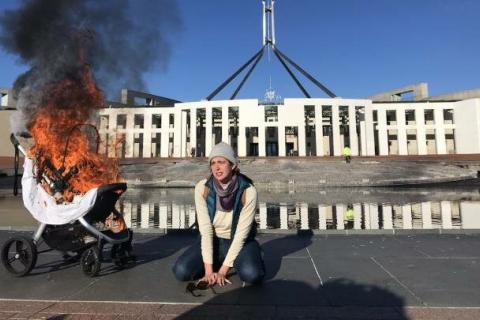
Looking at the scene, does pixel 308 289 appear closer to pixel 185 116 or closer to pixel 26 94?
pixel 26 94

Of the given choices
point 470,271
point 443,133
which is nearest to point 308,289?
point 470,271

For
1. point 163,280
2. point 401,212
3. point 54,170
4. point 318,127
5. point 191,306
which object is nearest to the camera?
point 191,306

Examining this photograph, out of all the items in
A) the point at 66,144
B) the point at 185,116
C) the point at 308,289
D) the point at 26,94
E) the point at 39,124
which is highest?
the point at 185,116

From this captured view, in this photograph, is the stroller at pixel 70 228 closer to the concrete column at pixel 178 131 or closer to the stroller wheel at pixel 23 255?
the stroller wheel at pixel 23 255

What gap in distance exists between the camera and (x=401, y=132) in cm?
5062

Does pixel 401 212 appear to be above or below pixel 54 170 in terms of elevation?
below

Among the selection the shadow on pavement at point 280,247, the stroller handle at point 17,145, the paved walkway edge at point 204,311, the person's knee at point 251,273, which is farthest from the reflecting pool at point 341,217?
the paved walkway edge at point 204,311

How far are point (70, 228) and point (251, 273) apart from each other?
2011 millimetres

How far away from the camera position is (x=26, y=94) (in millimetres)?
4621

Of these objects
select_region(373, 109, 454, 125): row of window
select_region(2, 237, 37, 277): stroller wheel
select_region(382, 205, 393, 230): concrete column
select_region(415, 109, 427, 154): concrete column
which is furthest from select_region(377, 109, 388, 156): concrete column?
select_region(2, 237, 37, 277): stroller wheel

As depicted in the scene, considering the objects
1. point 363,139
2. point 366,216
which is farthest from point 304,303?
Result: point 363,139

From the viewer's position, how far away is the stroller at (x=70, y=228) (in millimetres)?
3701

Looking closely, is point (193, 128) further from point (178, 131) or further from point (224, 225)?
point (224, 225)

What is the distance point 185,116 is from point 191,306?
165 ft
